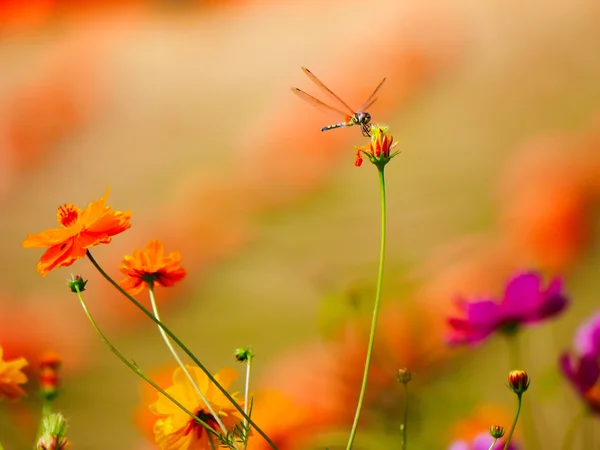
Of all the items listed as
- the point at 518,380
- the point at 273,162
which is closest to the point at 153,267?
the point at 518,380

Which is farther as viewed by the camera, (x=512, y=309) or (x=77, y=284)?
(x=512, y=309)

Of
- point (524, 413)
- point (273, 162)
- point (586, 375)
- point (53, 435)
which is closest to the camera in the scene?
point (53, 435)

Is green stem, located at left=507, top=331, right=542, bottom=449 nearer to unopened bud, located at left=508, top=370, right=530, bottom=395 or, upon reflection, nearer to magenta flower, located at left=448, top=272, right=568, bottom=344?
magenta flower, located at left=448, top=272, right=568, bottom=344

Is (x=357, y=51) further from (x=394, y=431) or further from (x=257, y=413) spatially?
(x=257, y=413)

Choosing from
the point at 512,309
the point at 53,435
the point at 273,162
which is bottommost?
the point at 53,435

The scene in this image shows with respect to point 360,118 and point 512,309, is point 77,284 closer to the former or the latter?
point 360,118

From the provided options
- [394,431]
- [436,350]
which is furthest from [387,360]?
[394,431]
